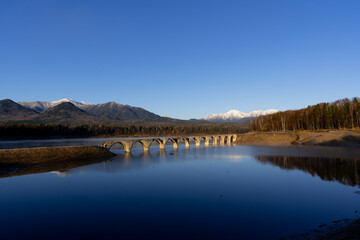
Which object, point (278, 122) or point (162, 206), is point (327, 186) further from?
point (278, 122)

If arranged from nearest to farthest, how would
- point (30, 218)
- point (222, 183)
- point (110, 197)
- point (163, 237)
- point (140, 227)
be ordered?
point (163, 237) → point (140, 227) → point (30, 218) → point (110, 197) → point (222, 183)

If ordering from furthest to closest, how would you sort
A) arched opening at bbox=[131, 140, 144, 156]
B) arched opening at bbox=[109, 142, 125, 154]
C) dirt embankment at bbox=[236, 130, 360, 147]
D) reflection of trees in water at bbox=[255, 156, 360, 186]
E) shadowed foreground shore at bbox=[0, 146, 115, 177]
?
dirt embankment at bbox=[236, 130, 360, 147] < arched opening at bbox=[109, 142, 125, 154] < arched opening at bbox=[131, 140, 144, 156] < shadowed foreground shore at bbox=[0, 146, 115, 177] < reflection of trees in water at bbox=[255, 156, 360, 186]

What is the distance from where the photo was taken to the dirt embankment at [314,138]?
72.1 m

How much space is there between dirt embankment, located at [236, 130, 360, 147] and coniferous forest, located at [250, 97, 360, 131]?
39.3ft

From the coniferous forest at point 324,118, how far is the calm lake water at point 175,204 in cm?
6746

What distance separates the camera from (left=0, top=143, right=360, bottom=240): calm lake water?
1628 centimetres

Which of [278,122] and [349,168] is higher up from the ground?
[278,122]

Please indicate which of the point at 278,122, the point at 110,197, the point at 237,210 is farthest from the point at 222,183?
the point at 278,122

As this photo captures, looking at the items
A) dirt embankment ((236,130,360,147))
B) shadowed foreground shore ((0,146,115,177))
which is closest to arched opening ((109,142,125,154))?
shadowed foreground shore ((0,146,115,177))

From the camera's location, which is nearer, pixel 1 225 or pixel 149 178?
pixel 1 225

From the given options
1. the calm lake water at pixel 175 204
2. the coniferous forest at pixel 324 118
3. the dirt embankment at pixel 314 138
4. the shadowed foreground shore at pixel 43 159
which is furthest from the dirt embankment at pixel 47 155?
the coniferous forest at pixel 324 118

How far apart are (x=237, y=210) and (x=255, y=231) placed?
4299mm

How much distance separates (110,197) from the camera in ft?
81.7

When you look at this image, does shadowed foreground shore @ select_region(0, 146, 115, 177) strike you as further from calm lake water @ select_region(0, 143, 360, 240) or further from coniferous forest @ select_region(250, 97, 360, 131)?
coniferous forest @ select_region(250, 97, 360, 131)
